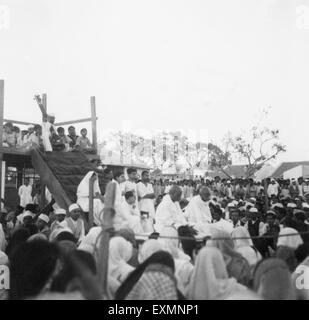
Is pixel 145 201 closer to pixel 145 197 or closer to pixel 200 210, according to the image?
pixel 145 197

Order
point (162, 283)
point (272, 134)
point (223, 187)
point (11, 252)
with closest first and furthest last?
1. point (162, 283)
2. point (11, 252)
3. point (223, 187)
4. point (272, 134)

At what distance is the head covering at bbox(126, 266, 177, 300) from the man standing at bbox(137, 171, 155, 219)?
184 inches

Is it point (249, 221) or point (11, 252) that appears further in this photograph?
point (249, 221)

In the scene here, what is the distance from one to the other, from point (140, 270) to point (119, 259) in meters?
0.67

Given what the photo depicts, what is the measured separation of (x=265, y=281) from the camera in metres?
3.70

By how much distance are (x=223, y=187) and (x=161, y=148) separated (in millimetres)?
22574

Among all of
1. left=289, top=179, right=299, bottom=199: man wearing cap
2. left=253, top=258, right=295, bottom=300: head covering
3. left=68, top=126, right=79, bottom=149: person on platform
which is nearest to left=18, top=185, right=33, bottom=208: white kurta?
left=68, top=126, right=79, bottom=149: person on platform

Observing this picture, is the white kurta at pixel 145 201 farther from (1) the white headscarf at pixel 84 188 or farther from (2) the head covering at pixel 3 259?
(2) the head covering at pixel 3 259

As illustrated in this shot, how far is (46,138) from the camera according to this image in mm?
9609

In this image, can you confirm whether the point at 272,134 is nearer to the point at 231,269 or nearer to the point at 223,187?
the point at 223,187

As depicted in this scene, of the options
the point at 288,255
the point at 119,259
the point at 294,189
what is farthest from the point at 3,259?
the point at 294,189

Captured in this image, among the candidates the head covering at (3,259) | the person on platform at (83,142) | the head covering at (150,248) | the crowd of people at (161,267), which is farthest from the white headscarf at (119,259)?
the person on platform at (83,142)

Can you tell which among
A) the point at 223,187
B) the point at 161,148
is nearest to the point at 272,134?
the point at 223,187

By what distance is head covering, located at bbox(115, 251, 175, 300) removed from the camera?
3.72 meters
